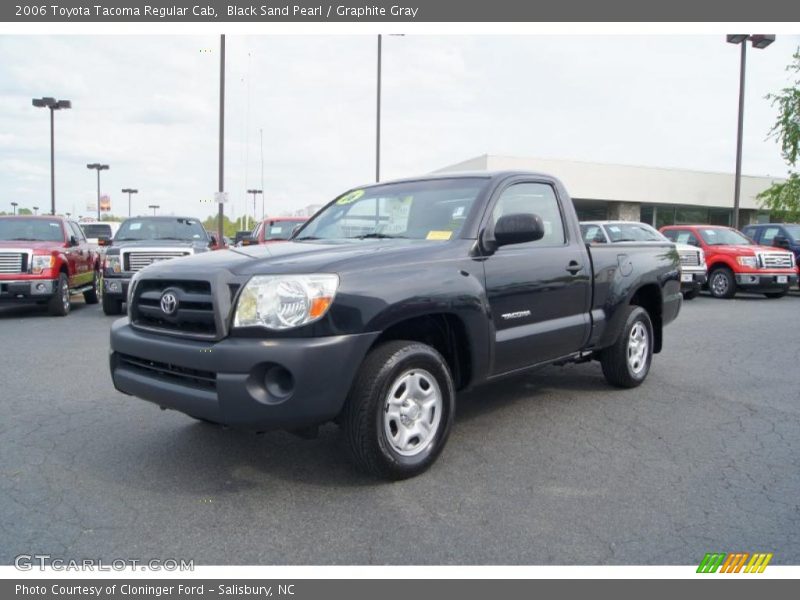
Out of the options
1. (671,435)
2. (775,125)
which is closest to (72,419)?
(671,435)

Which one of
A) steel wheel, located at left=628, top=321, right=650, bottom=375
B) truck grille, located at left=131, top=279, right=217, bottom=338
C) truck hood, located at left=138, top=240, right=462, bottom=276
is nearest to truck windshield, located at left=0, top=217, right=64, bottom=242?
truck grille, located at left=131, top=279, right=217, bottom=338

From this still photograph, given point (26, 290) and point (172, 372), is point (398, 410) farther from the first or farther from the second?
point (26, 290)

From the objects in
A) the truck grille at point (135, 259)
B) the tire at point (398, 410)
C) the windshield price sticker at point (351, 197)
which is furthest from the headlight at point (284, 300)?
the truck grille at point (135, 259)

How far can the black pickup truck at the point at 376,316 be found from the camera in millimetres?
3359

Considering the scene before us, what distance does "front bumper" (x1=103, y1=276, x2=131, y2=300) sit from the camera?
36.6ft

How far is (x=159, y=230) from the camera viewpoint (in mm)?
12484

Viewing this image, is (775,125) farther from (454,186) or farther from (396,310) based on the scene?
(396,310)

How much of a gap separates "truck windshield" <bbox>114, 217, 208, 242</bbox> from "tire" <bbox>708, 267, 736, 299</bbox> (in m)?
12.1

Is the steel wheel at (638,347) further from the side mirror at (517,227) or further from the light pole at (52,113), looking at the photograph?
the light pole at (52,113)

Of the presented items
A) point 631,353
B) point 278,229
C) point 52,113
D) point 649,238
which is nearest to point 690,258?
point 649,238

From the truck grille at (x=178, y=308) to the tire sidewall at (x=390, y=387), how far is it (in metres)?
0.94

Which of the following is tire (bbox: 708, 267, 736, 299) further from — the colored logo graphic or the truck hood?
the colored logo graphic

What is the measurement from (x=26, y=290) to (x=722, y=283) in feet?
49.5

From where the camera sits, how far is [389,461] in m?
3.62
